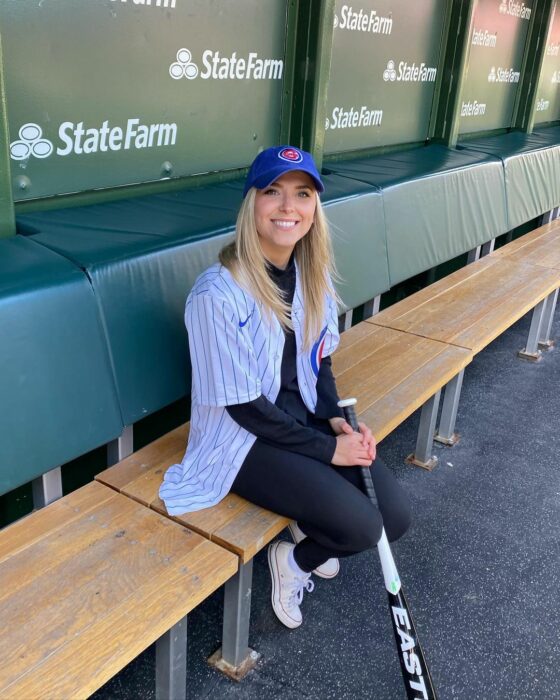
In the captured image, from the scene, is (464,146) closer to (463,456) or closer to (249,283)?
(463,456)

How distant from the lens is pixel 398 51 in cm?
419

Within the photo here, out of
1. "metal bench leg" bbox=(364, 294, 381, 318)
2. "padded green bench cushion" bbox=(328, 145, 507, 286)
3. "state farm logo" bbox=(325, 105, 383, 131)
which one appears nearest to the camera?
"padded green bench cushion" bbox=(328, 145, 507, 286)

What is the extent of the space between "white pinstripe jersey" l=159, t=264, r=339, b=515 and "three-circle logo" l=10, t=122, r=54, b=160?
31.7 inches

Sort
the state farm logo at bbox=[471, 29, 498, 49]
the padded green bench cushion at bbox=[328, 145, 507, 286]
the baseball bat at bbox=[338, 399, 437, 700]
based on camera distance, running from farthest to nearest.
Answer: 1. the state farm logo at bbox=[471, 29, 498, 49]
2. the padded green bench cushion at bbox=[328, 145, 507, 286]
3. the baseball bat at bbox=[338, 399, 437, 700]

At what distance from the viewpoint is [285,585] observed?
203 centimetres

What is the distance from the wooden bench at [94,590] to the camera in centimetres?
132

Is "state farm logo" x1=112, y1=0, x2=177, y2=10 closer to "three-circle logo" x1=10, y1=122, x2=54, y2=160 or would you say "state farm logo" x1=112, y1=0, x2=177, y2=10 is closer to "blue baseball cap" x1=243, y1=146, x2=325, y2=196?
"three-circle logo" x1=10, y1=122, x2=54, y2=160

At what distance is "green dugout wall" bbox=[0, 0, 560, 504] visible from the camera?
182 centimetres

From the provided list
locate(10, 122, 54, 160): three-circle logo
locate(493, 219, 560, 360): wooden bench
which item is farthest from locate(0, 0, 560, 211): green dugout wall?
locate(493, 219, 560, 360): wooden bench

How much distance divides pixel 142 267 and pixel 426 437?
1458mm

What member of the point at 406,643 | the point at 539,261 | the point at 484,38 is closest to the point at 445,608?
the point at 406,643

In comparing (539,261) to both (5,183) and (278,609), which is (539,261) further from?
(5,183)

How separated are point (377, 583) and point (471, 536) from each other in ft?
1.52

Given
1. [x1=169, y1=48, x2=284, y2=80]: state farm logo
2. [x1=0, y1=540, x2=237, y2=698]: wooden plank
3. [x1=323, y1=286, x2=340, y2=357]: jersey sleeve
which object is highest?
[x1=169, y1=48, x2=284, y2=80]: state farm logo
